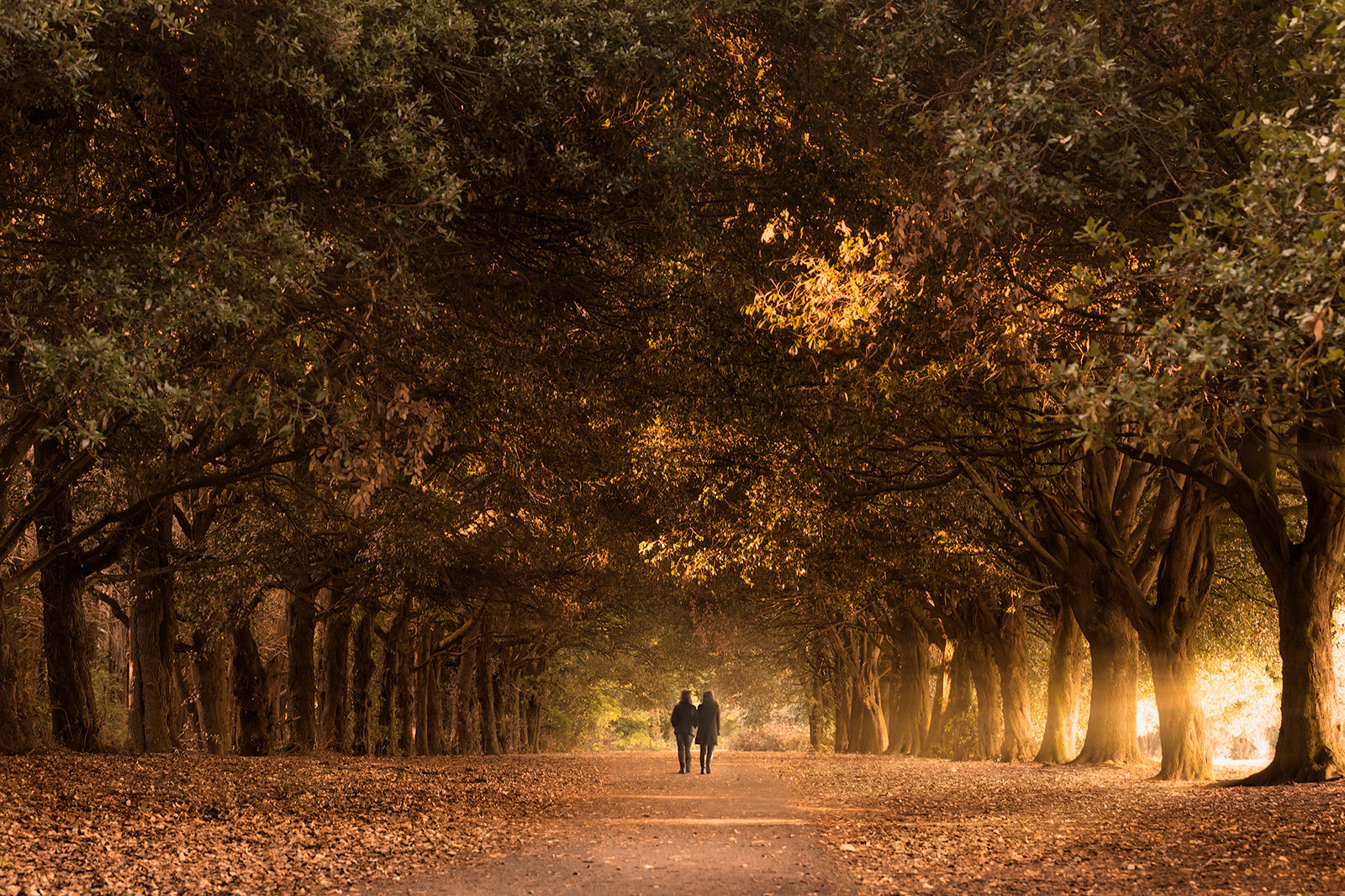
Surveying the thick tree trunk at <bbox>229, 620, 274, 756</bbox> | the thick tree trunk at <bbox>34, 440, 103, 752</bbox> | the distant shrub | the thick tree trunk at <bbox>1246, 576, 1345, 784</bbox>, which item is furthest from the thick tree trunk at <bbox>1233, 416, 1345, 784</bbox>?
the distant shrub

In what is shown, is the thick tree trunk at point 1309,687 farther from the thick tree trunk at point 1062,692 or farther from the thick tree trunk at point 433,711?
the thick tree trunk at point 433,711

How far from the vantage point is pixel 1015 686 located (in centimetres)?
2788

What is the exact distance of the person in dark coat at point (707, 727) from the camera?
22.9 meters

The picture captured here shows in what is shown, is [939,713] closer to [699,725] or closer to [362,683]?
[699,725]

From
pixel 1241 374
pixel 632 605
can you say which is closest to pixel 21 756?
pixel 1241 374

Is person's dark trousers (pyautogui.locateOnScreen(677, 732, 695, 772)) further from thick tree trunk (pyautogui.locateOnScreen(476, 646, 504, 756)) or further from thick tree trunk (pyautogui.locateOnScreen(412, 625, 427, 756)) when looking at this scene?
thick tree trunk (pyautogui.locateOnScreen(476, 646, 504, 756))

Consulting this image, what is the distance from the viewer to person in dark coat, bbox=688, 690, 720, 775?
75.2 feet

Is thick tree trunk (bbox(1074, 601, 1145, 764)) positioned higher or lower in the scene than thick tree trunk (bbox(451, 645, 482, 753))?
higher

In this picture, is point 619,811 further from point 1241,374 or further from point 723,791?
point 1241,374

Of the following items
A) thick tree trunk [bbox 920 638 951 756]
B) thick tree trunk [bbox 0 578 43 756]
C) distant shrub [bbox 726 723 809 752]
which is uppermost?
thick tree trunk [bbox 0 578 43 756]

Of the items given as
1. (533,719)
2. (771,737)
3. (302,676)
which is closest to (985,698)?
(302,676)

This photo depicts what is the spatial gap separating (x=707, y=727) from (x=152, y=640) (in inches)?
429

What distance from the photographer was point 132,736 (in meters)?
19.7

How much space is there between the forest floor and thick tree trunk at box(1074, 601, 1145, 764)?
143 inches
